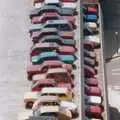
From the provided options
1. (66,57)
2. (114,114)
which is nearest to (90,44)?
(66,57)

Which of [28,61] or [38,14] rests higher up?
[38,14]

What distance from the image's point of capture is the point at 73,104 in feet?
203

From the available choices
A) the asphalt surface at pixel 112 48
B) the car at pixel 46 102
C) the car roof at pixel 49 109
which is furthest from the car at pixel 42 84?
the asphalt surface at pixel 112 48

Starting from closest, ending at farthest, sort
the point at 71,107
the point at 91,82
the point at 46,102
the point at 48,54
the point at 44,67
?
the point at 46,102
the point at 71,107
the point at 44,67
the point at 91,82
the point at 48,54

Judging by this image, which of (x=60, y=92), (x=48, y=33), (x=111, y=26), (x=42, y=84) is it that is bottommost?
(x=60, y=92)

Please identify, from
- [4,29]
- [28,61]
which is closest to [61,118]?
[28,61]

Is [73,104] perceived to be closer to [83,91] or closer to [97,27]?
[83,91]

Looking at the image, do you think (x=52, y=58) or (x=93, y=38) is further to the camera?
(x=93, y=38)

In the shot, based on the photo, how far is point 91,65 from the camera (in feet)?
228

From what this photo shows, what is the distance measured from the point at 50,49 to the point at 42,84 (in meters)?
6.69

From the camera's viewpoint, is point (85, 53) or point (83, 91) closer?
point (83, 91)

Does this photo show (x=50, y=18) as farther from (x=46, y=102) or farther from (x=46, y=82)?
(x=46, y=102)

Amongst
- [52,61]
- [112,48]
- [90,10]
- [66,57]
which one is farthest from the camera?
[112,48]

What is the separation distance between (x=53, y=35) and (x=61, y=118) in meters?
14.5
